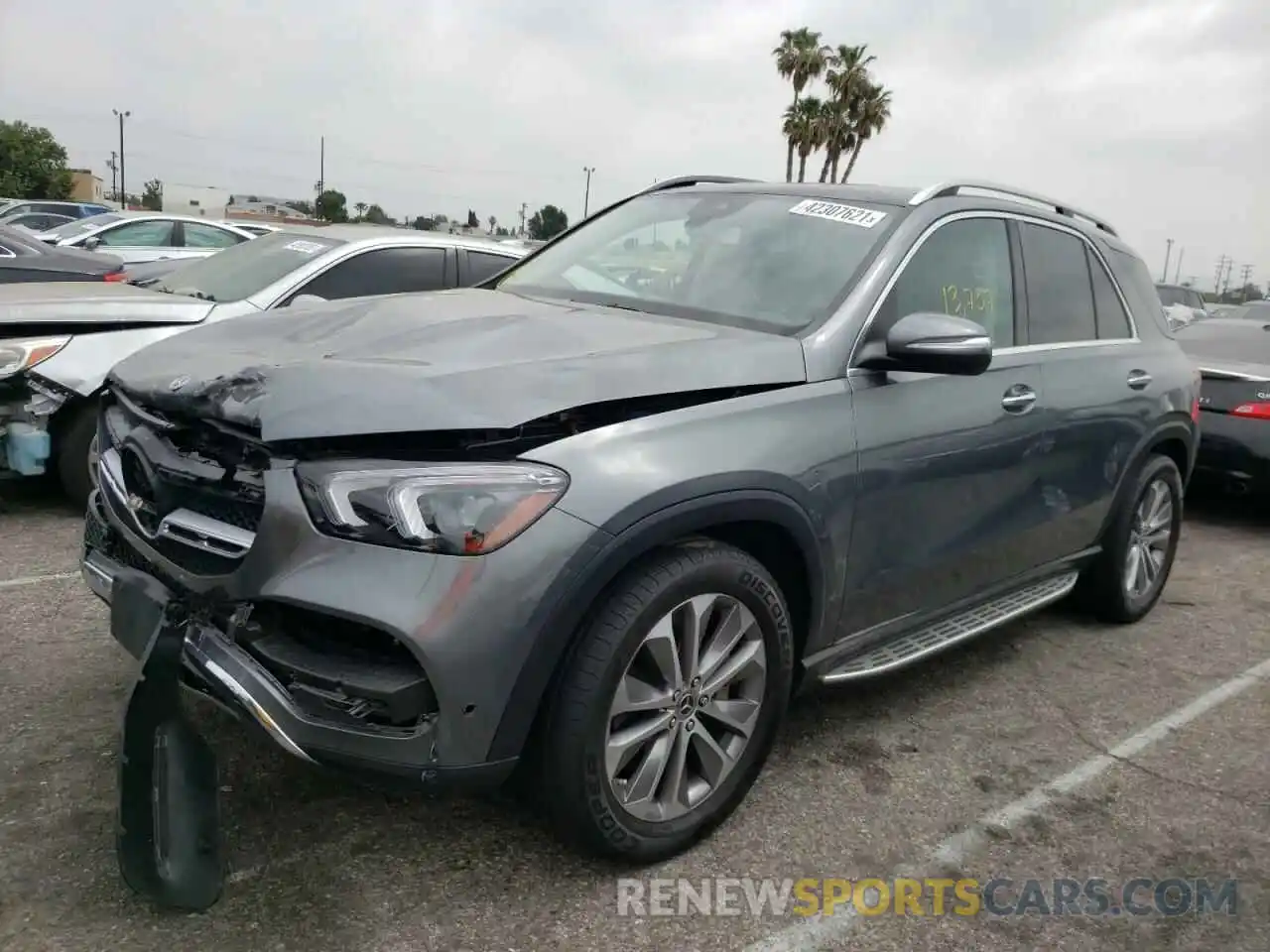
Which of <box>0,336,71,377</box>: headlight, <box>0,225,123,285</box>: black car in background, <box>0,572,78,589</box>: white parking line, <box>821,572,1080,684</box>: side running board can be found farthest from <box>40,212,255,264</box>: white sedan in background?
<box>821,572,1080,684</box>: side running board

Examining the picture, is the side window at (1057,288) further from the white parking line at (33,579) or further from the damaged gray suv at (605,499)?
the white parking line at (33,579)

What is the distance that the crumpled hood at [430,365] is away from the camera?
2.30 m

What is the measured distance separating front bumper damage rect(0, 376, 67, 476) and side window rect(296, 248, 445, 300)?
1.42 m

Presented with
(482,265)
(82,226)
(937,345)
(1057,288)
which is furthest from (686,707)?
(82,226)

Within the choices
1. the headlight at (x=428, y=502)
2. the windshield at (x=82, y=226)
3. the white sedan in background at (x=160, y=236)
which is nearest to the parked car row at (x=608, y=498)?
the headlight at (x=428, y=502)

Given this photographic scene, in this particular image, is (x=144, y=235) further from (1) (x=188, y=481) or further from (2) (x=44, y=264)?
(1) (x=188, y=481)

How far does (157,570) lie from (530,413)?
100cm

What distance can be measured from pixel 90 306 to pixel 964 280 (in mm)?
4069

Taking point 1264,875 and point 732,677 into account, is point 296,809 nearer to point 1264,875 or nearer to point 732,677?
point 732,677

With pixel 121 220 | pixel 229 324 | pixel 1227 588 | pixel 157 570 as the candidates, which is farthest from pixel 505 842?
pixel 121 220

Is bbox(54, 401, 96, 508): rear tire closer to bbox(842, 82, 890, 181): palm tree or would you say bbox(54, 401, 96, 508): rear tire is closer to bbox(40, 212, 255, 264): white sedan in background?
bbox(40, 212, 255, 264): white sedan in background

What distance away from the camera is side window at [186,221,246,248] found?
14.3 metres

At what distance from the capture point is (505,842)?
2.76 metres

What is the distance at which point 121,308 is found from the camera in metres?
5.26
